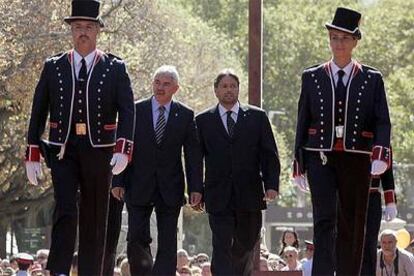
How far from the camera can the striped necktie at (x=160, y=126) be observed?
591 inches

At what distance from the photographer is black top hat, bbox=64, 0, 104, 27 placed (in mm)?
12820

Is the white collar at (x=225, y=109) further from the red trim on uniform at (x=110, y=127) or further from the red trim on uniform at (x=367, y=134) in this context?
the red trim on uniform at (x=110, y=127)

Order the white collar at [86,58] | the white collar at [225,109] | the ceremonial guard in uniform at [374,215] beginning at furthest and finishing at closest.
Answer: the white collar at [225,109], the ceremonial guard in uniform at [374,215], the white collar at [86,58]

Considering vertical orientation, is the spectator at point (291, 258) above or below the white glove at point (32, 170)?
below

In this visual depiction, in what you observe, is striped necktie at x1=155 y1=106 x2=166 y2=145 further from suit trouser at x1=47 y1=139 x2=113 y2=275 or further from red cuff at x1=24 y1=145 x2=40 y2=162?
red cuff at x1=24 y1=145 x2=40 y2=162

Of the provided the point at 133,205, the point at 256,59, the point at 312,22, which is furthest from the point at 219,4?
the point at 133,205

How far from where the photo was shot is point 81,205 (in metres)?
12.8

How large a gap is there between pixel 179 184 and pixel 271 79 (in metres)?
63.7

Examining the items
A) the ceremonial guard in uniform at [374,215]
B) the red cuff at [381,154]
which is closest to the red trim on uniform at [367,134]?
the red cuff at [381,154]

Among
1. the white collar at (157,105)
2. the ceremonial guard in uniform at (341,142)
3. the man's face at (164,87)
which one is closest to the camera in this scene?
the ceremonial guard in uniform at (341,142)

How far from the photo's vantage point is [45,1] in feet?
117

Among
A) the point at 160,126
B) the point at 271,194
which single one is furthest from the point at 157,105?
the point at 271,194

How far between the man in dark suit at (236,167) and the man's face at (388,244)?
219 cm

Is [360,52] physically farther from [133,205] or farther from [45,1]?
[133,205]
